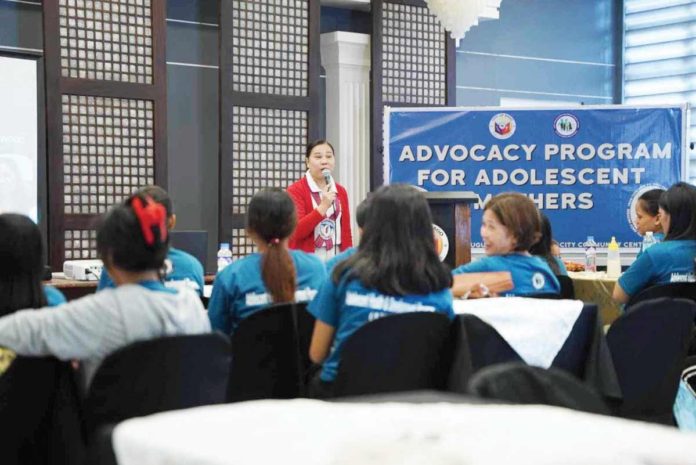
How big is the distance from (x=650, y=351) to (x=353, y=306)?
2.95ft

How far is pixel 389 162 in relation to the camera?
612 cm

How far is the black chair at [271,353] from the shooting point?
250 cm

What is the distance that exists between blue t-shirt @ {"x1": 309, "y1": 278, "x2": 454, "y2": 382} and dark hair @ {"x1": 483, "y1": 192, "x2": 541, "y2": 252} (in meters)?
0.68

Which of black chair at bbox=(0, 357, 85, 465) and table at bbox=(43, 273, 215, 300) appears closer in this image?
black chair at bbox=(0, 357, 85, 465)

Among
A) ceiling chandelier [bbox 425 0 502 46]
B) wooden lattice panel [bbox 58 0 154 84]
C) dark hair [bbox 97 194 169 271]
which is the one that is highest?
ceiling chandelier [bbox 425 0 502 46]

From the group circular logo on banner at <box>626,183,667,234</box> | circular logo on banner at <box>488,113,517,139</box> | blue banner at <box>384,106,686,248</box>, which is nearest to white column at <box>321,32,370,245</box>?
blue banner at <box>384,106,686,248</box>

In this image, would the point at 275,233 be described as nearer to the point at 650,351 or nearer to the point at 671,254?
the point at 650,351

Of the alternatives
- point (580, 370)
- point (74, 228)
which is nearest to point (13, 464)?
point (580, 370)

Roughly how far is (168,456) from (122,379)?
1116 mm

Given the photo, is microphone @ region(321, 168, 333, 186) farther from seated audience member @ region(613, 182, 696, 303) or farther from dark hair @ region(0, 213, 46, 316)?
dark hair @ region(0, 213, 46, 316)

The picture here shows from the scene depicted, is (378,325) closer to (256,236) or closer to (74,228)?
(256,236)

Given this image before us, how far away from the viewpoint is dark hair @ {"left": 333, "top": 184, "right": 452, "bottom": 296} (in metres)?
2.39

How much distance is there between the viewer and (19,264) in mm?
2104

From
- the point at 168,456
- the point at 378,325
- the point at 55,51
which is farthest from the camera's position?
the point at 55,51
